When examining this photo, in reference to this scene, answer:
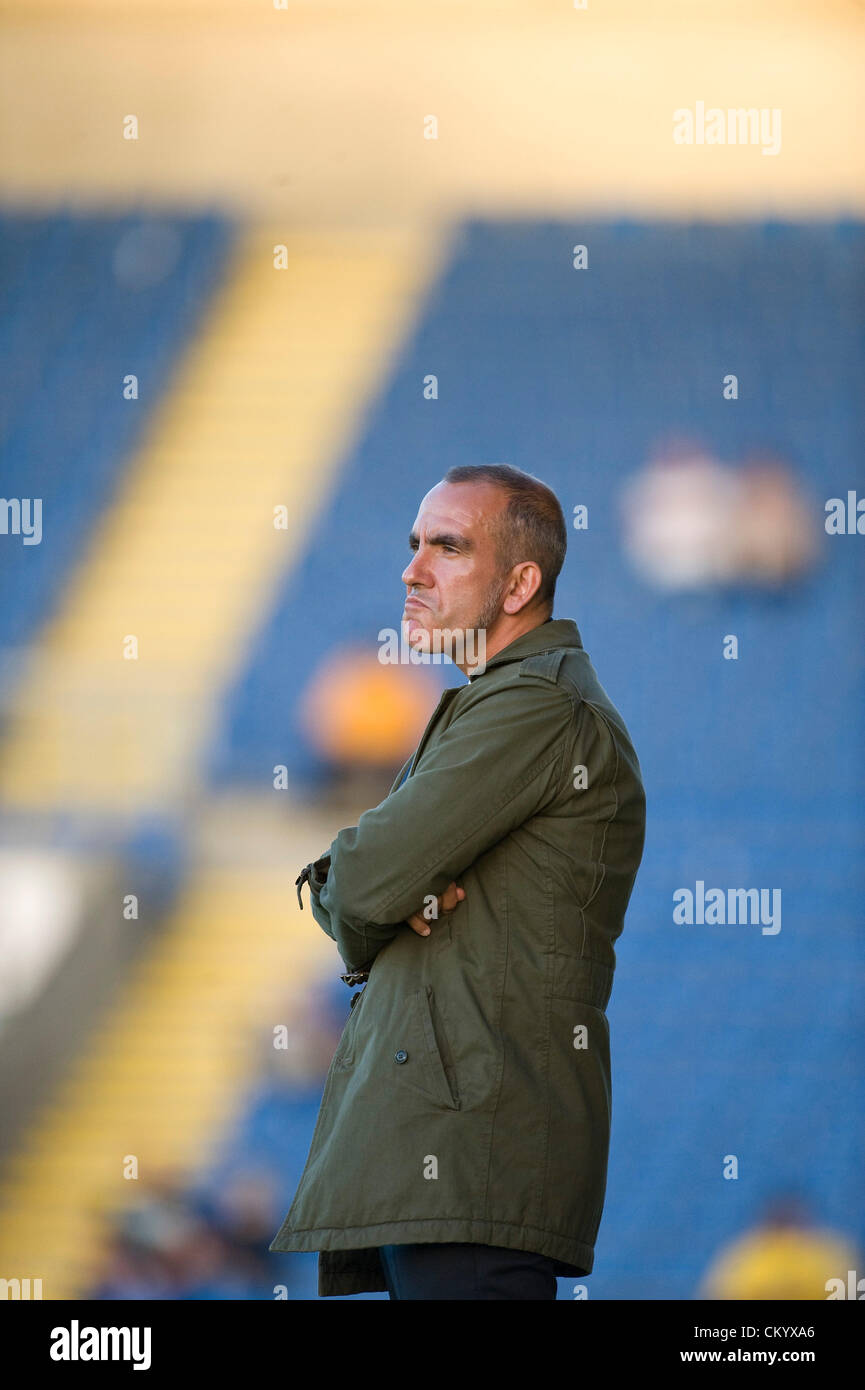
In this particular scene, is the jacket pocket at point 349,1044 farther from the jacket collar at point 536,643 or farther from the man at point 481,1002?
the jacket collar at point 536,643

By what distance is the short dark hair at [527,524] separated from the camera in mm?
2053

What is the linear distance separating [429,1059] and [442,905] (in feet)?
0.57

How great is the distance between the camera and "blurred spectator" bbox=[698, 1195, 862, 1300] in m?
3.55

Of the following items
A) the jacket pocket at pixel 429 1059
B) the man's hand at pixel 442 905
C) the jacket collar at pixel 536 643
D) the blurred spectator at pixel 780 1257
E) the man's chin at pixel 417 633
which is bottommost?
the blurred spectator at pixel 780 1257

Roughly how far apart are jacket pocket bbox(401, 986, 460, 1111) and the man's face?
48 cm

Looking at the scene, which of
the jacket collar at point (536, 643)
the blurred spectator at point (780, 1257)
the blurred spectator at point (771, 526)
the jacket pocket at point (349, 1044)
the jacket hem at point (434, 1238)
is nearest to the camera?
the jacket hem at point (434, 1238)

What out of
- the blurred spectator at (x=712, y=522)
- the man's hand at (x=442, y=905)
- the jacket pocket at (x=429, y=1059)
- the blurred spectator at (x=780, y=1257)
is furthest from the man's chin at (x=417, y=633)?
the blurred spectator at (x=780, y=1257)

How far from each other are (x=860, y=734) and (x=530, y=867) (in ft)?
6.86

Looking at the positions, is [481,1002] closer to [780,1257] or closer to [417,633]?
[417,633]

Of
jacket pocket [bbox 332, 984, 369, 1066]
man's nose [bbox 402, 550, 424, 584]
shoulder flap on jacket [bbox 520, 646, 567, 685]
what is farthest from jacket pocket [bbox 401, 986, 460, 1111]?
man's nose [bbox 402, 550, 424, 584]

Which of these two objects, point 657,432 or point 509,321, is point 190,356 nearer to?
point 509,321

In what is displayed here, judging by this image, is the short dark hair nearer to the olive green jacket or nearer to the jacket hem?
the olive green jacket

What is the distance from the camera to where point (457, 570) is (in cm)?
204
